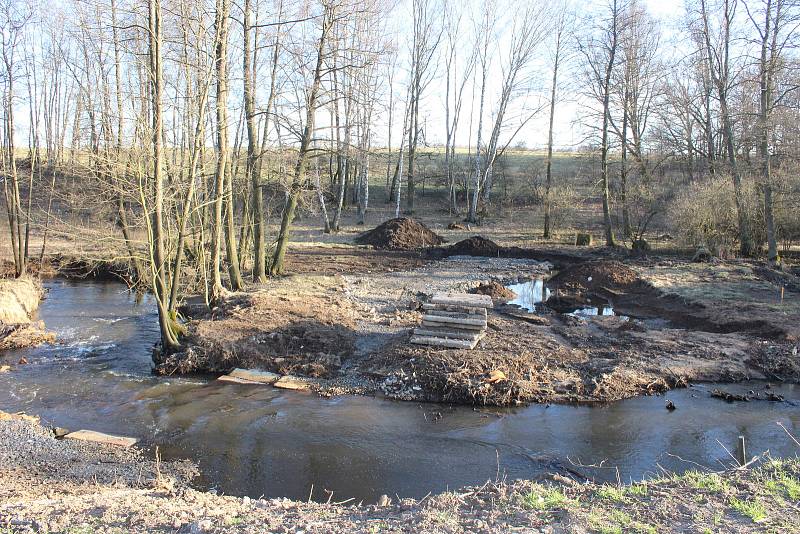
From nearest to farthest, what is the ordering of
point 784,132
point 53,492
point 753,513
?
point 753,513 → point 53,492 → point 784,132

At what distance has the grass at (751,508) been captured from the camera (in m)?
4.90

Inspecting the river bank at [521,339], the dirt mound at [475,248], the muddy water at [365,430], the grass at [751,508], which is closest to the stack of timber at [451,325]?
the river bank at [521,339]

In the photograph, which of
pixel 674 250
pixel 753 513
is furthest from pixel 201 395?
pixel 674 250

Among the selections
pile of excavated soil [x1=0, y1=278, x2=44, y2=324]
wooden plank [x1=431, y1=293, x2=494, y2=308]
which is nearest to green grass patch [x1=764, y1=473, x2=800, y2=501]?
wooden plank [x1=431, y1=293, x2=494, y2=308]

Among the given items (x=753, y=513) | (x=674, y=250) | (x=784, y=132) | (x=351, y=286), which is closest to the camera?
(x=753, y=513)

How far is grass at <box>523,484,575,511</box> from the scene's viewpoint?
529 centimetres

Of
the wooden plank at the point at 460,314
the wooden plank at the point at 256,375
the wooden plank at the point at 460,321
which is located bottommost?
the wooden plank at the point at 256,375

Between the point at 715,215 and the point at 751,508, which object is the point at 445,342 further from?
the point at 715,215

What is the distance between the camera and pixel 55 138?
1586 inches

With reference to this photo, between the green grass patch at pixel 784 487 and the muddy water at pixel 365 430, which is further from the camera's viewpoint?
the muddy water at pixel 365 430

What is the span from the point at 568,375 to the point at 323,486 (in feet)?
18.2

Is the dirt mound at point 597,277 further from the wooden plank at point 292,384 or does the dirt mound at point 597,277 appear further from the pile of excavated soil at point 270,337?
the wooden plank at point 292,384

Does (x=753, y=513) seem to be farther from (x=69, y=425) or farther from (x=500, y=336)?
(x=69, y=425)

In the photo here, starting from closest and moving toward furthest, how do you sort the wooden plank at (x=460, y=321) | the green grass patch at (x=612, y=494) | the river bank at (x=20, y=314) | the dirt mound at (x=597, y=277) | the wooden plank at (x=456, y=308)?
the green grass patch at (x=612, y=494) → the wooden plank at (x=460, y=321) → the wooden plank at (x=456, y=308) → the river bank at (x=20, y=314) → the dirt mound at (x=597, y=277)
